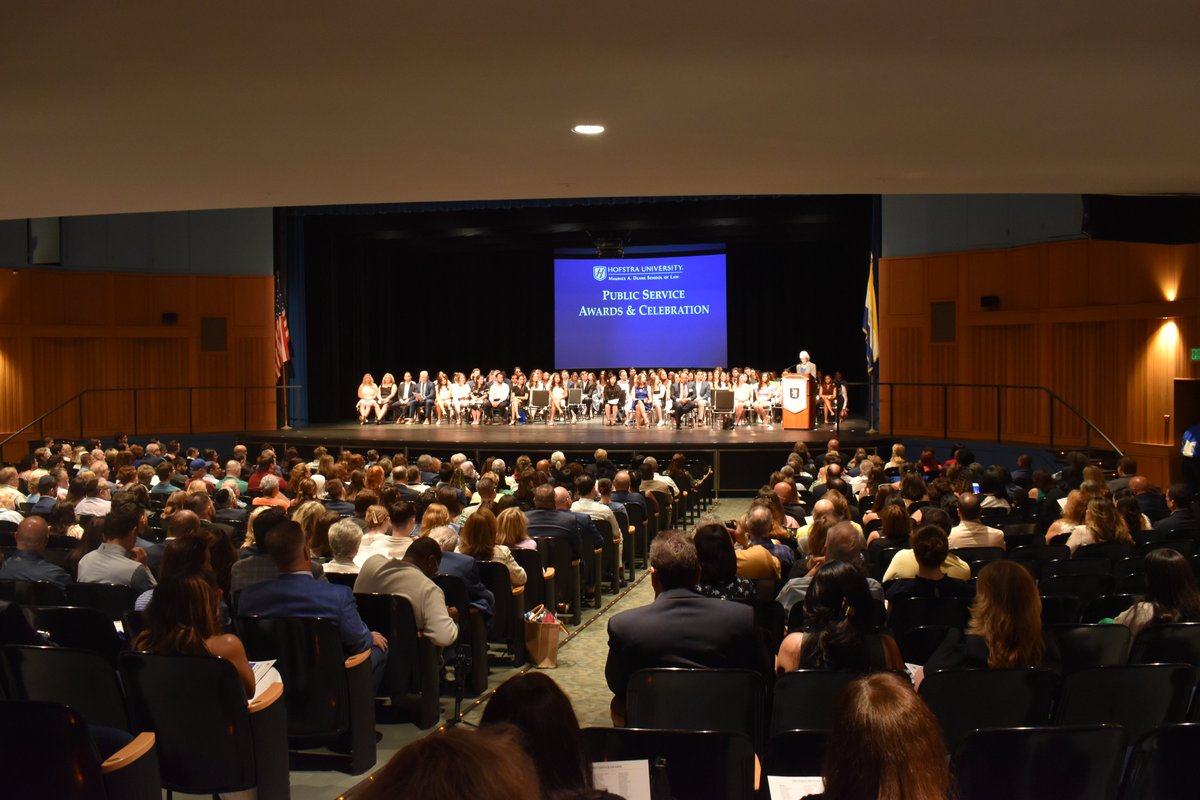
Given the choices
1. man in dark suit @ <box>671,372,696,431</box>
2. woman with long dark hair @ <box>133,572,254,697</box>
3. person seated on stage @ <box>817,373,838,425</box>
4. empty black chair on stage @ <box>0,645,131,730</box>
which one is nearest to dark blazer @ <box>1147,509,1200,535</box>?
woman with long dark hair @ <box>133,572,254,697</box>

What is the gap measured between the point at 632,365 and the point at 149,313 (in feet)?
32.1

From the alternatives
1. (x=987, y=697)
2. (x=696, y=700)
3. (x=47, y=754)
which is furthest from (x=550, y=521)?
(x=47, y=754)

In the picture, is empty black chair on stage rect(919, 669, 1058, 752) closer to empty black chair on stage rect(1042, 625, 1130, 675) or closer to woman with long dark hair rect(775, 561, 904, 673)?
woman with long dark hair rect(775, 561, 904, 673)

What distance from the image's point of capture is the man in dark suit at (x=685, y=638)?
3.64 metres

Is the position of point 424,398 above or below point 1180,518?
above

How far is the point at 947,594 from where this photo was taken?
4738 millimetres

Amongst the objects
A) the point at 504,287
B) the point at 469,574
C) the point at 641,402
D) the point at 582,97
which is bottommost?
the point at 469,574

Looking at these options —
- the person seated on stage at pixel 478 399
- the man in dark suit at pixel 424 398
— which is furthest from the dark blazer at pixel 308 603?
the man in dark suit at pixel 424 398

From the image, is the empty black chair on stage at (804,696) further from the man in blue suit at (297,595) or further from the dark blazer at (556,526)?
the dark blazer at (556,526)

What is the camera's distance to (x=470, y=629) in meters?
5.64

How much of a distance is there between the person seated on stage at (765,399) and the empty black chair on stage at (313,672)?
50.6 feet

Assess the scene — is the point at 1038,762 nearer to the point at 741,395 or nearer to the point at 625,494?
the point at 625,494

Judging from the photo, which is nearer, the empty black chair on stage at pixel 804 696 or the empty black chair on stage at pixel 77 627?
the empty black chair on stage at pixel 804 696

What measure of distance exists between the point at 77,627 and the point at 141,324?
54.2 feet
